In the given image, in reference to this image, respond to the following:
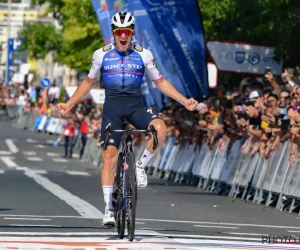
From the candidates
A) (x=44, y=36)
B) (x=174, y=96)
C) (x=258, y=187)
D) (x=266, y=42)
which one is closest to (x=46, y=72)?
(x=44, y=36)

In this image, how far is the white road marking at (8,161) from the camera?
1478 inches

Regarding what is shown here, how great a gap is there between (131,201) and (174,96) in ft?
A: 4.38

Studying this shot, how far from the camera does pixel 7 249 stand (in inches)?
444

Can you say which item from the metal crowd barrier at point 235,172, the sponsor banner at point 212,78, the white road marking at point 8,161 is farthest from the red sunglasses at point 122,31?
the white road marking at point 8,161

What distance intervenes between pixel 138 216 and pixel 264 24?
41.6ft

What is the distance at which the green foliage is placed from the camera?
27.1 metres

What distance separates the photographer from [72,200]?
20141 millimetres

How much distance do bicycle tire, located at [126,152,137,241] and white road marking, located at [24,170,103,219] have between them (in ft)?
11.6

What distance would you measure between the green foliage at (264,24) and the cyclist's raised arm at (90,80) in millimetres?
13468

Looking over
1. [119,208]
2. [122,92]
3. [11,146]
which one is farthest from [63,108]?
[11,146]

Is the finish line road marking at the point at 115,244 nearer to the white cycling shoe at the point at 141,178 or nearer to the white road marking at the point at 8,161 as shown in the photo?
the white cycling shoe at the point at 141,178

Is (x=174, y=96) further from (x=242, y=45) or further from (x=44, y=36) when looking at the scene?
(x=44, y=36)

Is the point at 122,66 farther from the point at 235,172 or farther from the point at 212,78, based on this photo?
the point at 212,78

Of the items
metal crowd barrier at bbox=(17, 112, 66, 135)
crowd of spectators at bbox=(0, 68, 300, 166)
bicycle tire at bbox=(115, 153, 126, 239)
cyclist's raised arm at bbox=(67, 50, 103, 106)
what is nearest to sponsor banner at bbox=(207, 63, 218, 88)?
crowd of spectators at bbox=(0, 68, 300, 166)
